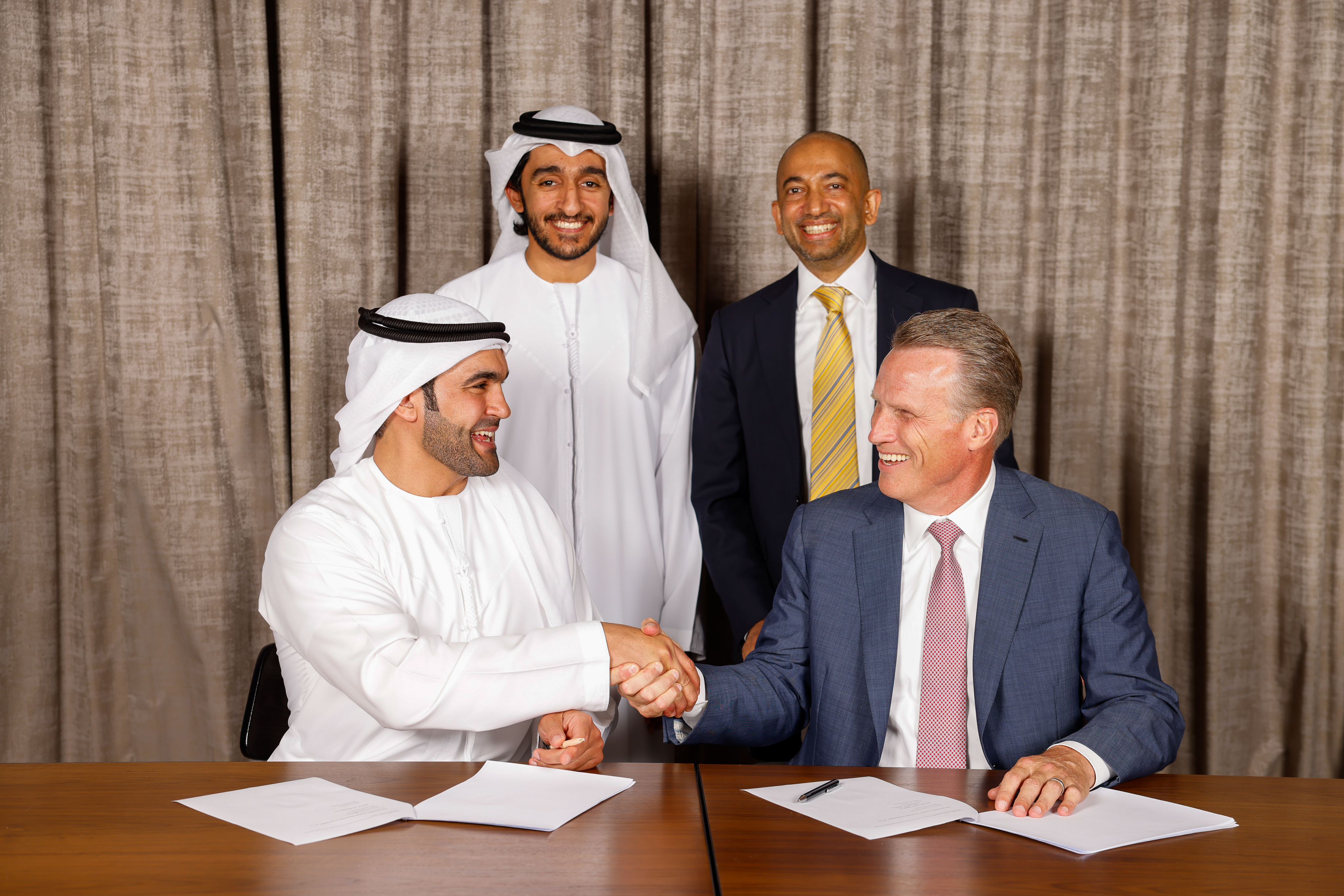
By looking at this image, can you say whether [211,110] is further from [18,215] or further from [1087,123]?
[1087,123]

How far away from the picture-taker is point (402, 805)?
1565mm

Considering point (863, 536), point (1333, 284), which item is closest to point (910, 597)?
point (863, 536)

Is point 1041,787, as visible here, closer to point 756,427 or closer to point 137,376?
Answer: point 756,427

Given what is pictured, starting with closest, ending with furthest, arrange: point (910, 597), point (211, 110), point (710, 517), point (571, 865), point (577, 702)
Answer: point (571, 865) < point (577, 702) < point (910, 597) < point (710, 517) < point (211, 110)

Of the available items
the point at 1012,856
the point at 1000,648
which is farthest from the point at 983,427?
the point at 1012,856

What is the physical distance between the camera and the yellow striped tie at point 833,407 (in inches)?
113

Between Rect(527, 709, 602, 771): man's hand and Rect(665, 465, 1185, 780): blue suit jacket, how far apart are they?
6.0 inches

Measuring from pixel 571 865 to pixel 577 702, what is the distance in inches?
21.4

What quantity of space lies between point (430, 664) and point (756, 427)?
1.28m

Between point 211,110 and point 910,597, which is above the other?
point 211,110

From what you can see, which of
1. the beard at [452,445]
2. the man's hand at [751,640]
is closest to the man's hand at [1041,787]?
the man's hand at [751,640]

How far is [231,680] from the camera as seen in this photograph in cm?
342

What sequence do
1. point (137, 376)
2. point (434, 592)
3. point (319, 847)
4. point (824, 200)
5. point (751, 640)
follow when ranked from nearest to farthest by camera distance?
point (319, 847) < point (434, 592) < point (751, 640) < point (824, 200) < point (137, 376)

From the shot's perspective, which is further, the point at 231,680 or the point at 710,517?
the point at 231,680
